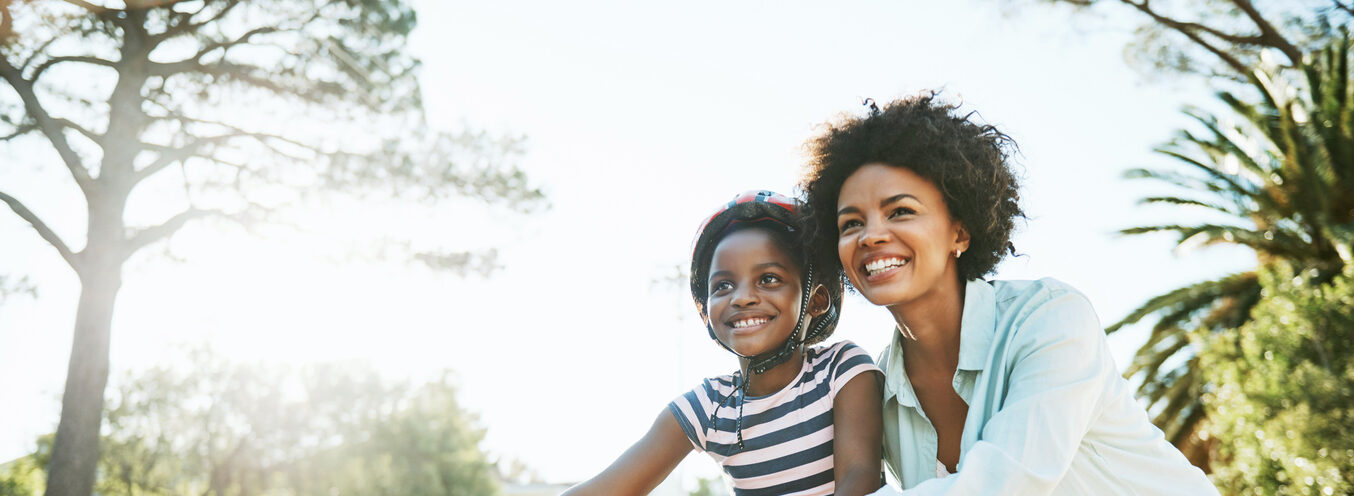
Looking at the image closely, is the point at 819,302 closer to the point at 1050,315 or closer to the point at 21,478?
the point at 1050,315

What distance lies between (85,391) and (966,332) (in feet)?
40.5

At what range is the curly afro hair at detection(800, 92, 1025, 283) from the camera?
2.80 meters

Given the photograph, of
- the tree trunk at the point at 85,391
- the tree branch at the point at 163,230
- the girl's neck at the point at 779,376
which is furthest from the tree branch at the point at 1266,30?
the tree trunk at the point at 85,391

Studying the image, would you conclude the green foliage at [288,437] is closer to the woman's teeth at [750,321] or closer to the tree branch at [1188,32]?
the tree branch at [1188,32]

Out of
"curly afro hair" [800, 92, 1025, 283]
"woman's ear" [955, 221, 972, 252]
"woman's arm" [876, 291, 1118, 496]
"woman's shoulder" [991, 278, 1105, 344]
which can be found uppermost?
"curly afro hair" [800, 92, 1025, 283]

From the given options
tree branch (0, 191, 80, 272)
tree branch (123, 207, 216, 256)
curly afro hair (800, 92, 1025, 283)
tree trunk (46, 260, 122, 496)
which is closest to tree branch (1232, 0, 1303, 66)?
curly afro hair (800, 92, 1025, 283)

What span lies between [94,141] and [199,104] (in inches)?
54.2

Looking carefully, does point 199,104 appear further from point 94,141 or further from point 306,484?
point 306,484

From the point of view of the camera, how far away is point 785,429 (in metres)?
2.83

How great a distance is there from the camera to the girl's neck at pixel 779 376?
2.96m

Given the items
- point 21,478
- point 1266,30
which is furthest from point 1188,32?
point 21,478

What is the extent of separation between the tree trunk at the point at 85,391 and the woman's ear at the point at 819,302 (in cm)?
1147

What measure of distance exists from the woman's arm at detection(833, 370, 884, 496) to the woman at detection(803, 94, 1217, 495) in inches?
2.7

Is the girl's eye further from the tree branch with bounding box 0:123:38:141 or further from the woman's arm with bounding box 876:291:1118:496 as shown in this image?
the tree branch with bounding box 0:123:38:141
